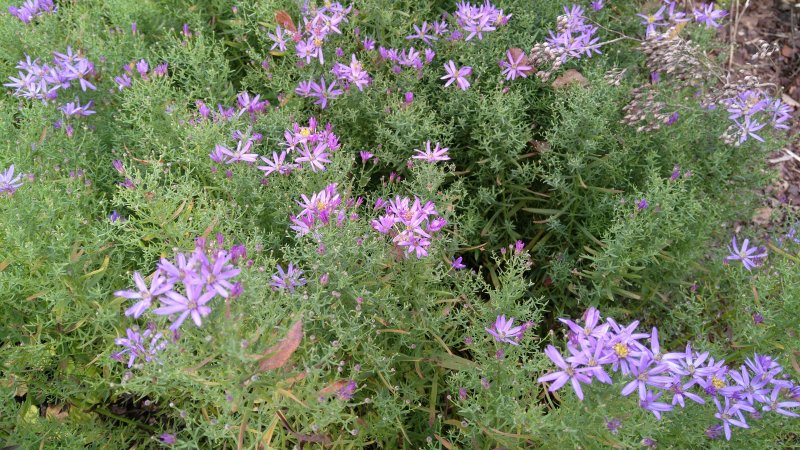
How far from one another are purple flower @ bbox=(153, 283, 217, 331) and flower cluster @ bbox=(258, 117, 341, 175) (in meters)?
1.21

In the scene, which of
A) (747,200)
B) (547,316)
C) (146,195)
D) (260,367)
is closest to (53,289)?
(146,195)

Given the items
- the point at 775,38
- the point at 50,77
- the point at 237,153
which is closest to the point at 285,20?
the point at 237,153

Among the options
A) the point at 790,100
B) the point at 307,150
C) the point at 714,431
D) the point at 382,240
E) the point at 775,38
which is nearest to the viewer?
the point at 714,431

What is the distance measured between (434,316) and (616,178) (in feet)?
5.27

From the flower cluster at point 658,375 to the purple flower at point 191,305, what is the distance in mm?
1177

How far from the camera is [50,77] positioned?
11.7ft

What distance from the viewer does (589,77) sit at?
12.3 feet

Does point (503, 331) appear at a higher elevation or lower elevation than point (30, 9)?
lower

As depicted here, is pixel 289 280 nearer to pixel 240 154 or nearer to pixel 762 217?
pixel 240 154

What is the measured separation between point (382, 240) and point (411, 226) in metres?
0.17

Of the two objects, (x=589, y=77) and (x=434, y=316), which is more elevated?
(x=589, y=77)

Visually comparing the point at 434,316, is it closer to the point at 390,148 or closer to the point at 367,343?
the point at 367,343

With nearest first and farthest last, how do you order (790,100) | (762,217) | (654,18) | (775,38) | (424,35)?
(424,35) < (654,18) < (762,217) < (790,100) < (775,38)

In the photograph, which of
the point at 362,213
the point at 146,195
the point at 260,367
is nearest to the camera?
the point at 260,367
